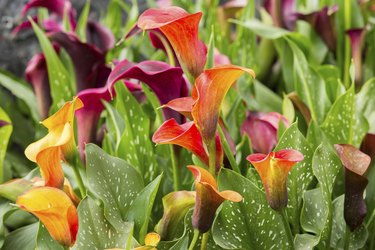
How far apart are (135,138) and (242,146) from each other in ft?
0.42

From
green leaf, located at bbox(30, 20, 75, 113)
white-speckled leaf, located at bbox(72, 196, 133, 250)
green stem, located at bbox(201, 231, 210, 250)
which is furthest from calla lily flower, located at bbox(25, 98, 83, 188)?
green leaf, located at bbox(30, 20, 75, 113)

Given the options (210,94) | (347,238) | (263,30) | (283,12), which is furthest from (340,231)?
(283,12)

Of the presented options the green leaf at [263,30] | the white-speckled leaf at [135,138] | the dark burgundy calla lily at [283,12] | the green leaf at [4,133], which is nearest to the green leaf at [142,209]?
the white-speckled leaf at [135,138]

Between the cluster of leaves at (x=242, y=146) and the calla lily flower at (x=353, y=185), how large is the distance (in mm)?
18

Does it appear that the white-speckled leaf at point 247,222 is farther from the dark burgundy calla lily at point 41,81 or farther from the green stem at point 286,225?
the dark burgundy calla lily at point 41,81

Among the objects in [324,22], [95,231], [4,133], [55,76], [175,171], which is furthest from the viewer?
[324,22]

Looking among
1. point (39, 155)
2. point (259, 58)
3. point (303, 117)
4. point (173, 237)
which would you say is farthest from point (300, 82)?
point (39, 155)

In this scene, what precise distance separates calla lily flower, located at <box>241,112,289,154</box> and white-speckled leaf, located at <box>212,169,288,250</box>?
172 millimetres

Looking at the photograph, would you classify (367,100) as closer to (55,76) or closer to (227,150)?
(227,150)

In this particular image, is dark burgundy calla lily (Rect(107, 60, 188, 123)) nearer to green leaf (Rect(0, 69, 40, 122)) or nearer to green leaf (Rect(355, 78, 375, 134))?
green leaf (Rect(355, 78, 375, 134))

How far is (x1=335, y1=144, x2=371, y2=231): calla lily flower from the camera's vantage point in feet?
2.19

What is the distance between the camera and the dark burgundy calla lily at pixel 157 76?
2.24ft

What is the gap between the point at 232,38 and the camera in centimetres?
135

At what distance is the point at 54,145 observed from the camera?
59cm
